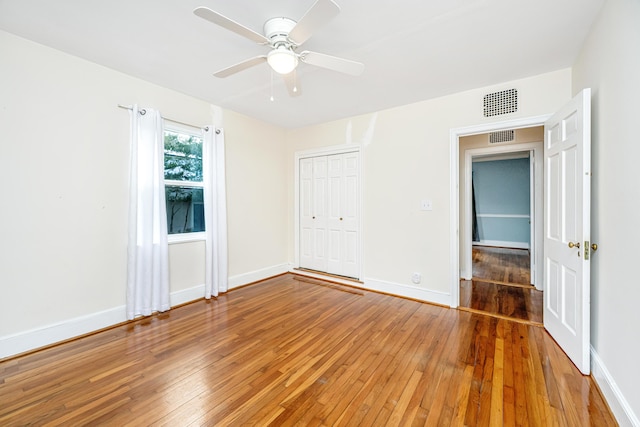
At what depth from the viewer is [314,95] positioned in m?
3.30

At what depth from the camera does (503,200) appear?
7.62 m

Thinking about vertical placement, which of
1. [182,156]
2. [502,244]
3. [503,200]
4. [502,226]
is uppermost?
[182,156]

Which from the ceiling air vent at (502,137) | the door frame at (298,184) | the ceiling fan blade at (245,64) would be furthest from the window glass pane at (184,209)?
the ceiling air vent at (502,137)

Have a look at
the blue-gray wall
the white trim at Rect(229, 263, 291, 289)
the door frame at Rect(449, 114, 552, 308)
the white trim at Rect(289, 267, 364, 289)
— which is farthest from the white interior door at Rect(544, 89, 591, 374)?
the blue-gray wall

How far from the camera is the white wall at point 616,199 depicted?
4.81 ft

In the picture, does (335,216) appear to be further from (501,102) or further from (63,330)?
(63,330)

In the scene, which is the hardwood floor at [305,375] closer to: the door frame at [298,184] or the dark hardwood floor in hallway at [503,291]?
the dark hardwood floor in hallway at [503,291]

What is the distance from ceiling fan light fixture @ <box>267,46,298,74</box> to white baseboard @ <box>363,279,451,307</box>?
3.04 m

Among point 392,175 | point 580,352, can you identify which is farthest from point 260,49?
point 580,352

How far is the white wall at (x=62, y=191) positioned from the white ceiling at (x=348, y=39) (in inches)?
8.9

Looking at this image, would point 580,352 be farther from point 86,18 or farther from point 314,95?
point 86,18

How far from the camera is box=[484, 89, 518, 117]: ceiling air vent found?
2928 millimetres

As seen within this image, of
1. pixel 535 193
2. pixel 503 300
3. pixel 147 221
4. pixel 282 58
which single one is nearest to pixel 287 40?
pixel 282 58

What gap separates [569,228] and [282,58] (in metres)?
2.67
